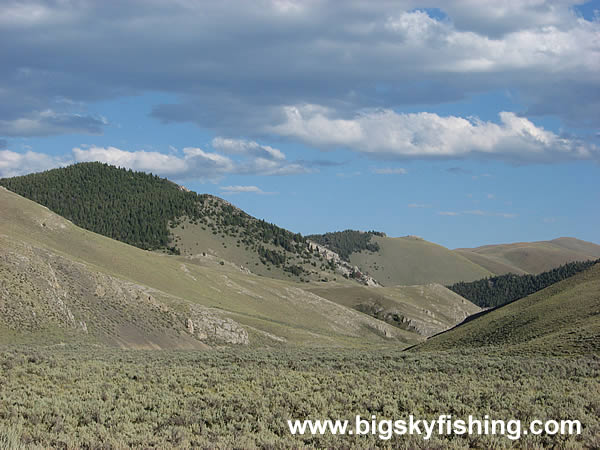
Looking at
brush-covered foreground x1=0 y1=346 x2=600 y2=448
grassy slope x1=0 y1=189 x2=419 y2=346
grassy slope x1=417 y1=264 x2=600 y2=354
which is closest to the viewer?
brush-covered foreground x1=0 y1=346 x2=600 y2=448

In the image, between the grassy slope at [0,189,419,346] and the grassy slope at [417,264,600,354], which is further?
the grassy slope at [0,189,419,346]

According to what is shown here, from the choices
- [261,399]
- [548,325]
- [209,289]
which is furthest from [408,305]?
[261,399]

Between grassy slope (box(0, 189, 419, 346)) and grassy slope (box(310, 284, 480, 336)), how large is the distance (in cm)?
1416

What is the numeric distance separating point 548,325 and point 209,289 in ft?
231

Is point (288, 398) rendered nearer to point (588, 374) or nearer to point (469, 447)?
point (469, 447)

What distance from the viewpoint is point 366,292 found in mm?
160750

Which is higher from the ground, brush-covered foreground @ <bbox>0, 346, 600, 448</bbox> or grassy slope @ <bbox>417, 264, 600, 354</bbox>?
grassy slope @ <bbox>417, 264, 600, 354</bbox>

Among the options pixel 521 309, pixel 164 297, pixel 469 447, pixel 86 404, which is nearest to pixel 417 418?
pixel 469 447

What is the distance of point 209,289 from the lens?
109 m

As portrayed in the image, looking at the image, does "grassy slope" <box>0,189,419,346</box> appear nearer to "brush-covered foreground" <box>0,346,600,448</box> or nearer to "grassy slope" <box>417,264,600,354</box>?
"grassy slope" <box>417,264,600,354</box>

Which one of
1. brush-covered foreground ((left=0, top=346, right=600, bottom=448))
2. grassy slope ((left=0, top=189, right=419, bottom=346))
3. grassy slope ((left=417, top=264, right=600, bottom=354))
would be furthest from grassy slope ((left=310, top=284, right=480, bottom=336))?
brush-covered foreground ((left=0, top=346, right=600, bottom=448))

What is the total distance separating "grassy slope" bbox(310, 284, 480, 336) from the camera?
477ft

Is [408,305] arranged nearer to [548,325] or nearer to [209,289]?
[209,289]

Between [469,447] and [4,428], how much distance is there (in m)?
12.7
